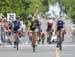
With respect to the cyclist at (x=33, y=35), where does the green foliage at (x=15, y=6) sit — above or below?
above

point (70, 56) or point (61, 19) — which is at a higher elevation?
point (61, 19)

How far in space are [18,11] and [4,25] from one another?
19.4m

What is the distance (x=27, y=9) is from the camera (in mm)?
49188

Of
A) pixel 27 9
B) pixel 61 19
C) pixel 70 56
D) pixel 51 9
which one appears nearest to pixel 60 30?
pixel 61 19

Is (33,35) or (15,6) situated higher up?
(15,6)

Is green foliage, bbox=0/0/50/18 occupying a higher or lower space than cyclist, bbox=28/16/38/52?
higher

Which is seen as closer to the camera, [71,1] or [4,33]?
[4,33]

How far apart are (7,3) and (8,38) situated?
17224 mm

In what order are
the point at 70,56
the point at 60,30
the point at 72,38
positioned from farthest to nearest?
the point at 72,38 → the point at 60,30 → the point at 70,56

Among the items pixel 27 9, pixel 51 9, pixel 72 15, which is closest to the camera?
pixel 27 9

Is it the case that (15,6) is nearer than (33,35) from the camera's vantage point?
No

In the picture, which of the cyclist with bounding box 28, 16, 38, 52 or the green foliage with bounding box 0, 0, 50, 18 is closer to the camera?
the cyclist with bounding box 28, 16, 38, 52

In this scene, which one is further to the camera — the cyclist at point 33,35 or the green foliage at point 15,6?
the green foliage at point 15,6

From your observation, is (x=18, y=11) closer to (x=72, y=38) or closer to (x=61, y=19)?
(x=72, y=38)
